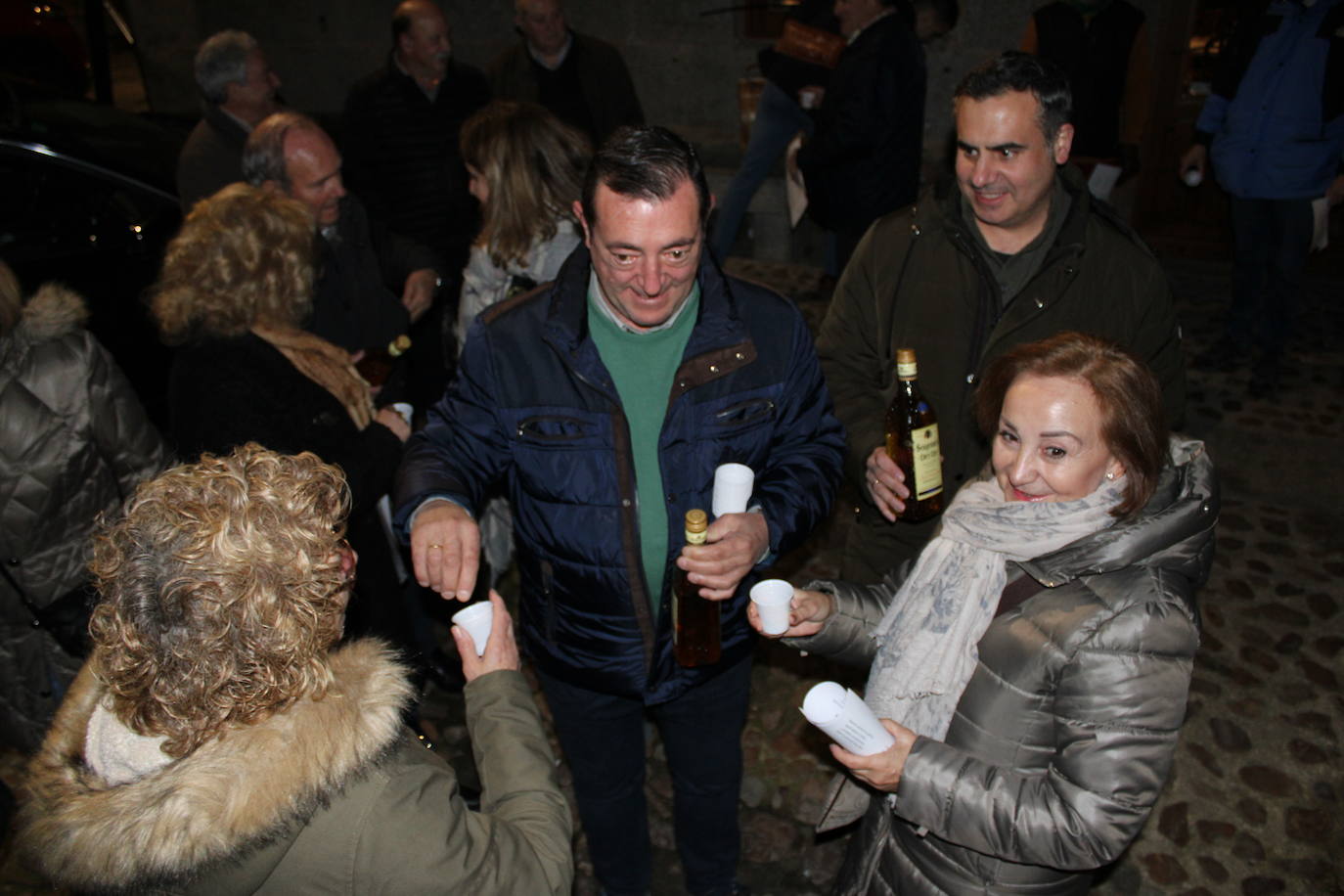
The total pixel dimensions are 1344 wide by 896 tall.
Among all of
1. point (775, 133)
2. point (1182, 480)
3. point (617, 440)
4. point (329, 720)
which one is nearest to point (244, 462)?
point (329, 720)

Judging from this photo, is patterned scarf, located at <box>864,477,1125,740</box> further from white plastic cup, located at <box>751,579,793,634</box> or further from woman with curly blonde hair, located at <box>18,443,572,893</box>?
woman with curly blonde hair, located at <box>18,443,572,893</box>

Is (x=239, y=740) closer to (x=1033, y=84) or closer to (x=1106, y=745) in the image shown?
(x=1106, y=745)

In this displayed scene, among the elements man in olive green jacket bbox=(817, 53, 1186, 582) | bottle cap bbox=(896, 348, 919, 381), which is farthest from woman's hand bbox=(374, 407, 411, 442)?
bottle cap bbox=(896, 348, 919, 381)

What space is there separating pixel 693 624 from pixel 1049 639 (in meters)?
0.99

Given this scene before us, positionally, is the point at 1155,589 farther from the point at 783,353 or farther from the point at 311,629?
the point at 311,629

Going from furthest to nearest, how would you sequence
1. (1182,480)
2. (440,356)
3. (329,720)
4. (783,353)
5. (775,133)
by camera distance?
(775,133) < (440,356) < (783,353) < (1182,480) < (329,720)

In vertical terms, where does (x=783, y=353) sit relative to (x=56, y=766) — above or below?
above

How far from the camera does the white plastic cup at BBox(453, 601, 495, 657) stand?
201 cm

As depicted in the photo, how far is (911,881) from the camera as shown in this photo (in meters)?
2.24

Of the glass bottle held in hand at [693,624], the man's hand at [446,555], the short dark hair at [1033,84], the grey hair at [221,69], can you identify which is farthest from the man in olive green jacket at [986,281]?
the grey hair at [221,69]

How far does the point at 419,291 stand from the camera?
14.4 ft

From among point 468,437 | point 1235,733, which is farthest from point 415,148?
point 1235,733

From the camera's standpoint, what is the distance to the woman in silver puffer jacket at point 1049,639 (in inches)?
70.3

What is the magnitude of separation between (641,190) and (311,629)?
126 centimetres
